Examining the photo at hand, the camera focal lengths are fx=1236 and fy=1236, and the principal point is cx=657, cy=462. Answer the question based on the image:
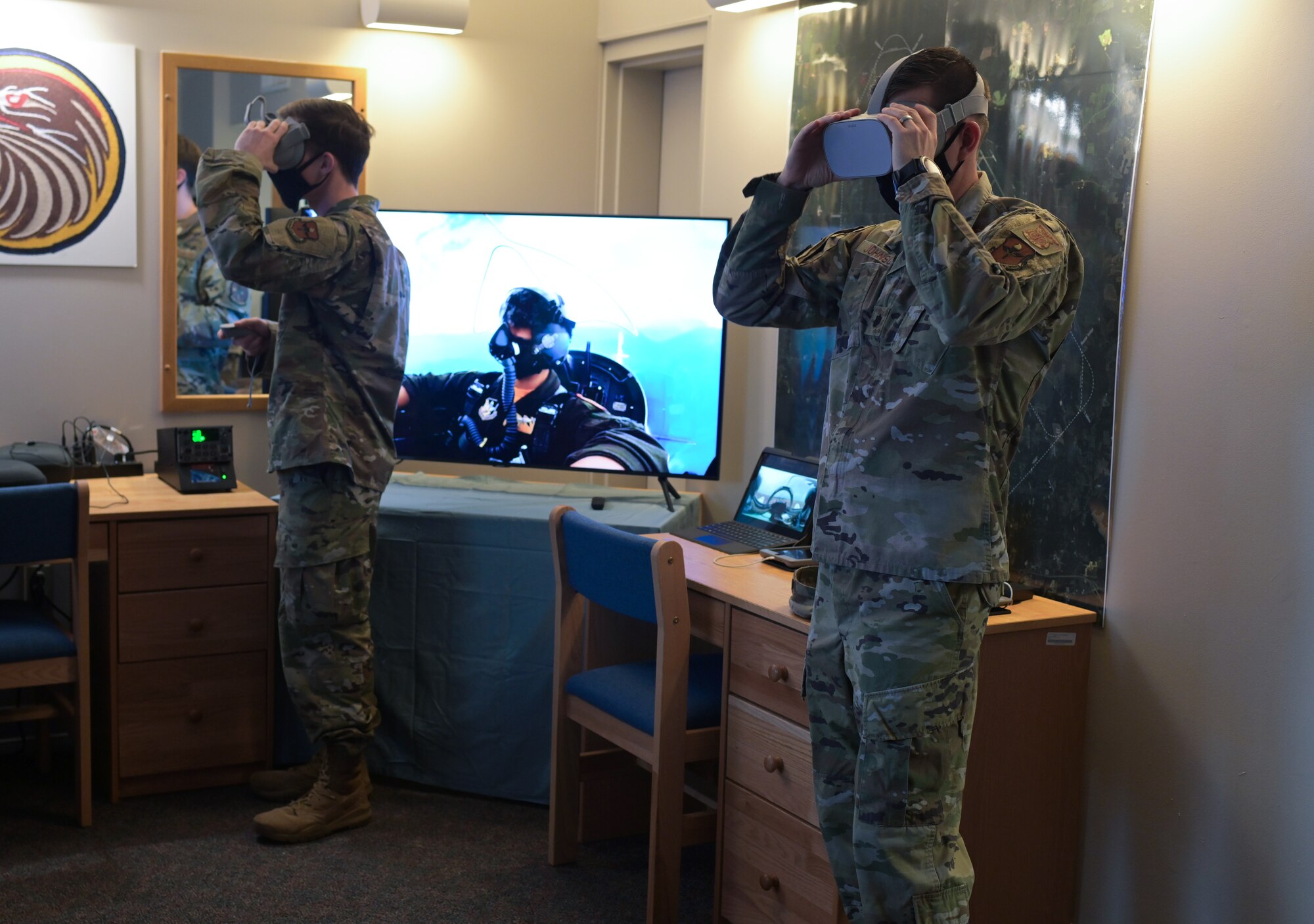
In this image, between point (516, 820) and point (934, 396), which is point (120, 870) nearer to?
point (516, 820)

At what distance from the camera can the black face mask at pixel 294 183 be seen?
285cm

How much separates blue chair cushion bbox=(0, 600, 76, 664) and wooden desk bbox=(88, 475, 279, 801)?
0.17 meters

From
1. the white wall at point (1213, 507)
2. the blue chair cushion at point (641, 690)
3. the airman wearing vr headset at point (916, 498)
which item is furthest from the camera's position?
the blue chair cushion at point (641, 690)

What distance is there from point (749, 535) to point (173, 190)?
1.95m

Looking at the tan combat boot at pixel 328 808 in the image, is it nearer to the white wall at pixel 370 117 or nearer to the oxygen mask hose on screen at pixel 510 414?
the oxygen mask hose on screen at pixel 510 414

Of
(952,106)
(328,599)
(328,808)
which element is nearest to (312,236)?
(328,599)

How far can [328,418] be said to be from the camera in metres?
2.83

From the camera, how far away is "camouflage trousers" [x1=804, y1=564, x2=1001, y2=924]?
181cm

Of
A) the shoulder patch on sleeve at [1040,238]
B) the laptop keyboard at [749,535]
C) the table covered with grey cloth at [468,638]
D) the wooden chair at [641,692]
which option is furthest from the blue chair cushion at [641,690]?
the shoulder patch on sleeve at [1040,238]

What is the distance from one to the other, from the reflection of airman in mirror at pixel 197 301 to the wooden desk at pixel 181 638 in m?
0.48

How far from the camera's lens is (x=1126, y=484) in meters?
2.37

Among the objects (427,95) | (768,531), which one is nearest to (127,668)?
(768,531)

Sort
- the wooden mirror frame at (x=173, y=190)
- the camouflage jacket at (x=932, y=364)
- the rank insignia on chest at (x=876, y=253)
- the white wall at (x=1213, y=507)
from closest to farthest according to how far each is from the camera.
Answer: the camouflage jacket at (x=932, y=364) → the rank insignia on chest at (x=876, y=253) → the white wall at (x=1213, y=507) → the wooden mirror frame at (x=173, y=190)

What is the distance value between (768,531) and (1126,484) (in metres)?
0.90
